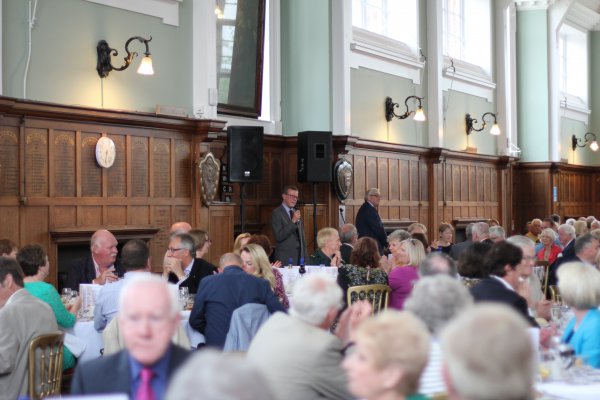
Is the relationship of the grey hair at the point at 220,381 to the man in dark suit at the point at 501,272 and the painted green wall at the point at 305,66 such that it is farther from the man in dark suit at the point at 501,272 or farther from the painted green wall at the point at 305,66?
the painted green wall at the point at 305,66

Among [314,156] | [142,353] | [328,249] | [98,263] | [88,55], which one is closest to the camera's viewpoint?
[142,353]

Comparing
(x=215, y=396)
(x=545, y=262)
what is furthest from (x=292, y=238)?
(x=215, y=396)

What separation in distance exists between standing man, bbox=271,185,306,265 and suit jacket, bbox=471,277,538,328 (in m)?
6.92

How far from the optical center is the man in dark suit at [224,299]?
21.1ft

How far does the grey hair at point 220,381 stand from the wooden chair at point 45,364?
→ 3795mm

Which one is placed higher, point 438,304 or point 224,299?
point 438,304

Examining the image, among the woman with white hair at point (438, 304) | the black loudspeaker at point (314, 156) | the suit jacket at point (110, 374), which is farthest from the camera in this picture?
the black loudspeaker at point (314, 156)

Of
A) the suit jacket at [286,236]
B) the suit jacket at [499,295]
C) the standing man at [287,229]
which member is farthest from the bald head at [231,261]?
the suit jacket at [286,236]

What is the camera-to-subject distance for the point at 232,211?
12594 mm

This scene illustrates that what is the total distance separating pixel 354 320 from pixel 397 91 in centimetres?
1264

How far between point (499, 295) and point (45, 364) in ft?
9.17

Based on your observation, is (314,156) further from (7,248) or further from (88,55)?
(7,248)

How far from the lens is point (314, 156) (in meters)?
14.0

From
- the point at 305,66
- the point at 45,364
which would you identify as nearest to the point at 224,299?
Result: the point at 45,364
